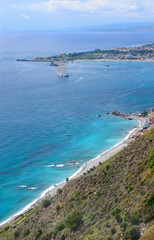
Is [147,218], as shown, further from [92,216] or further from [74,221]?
[74,221]

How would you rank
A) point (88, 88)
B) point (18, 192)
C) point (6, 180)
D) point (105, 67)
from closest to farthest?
point (18, 192) < point (6, 180) < point (88, 88) < point (105, 67)

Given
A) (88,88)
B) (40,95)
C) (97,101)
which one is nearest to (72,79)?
(88,88)

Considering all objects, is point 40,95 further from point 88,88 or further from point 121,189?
point 121,189

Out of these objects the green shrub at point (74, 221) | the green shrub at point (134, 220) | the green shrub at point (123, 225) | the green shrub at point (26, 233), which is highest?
the green shrub at point (134, 220)

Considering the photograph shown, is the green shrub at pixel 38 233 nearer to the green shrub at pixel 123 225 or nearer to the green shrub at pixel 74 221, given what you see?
the green shrub at pixel 74 221

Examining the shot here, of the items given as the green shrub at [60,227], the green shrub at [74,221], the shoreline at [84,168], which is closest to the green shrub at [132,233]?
the green shrub at [74,221]

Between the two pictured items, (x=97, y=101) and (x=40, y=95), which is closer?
(x=97, y=101)
